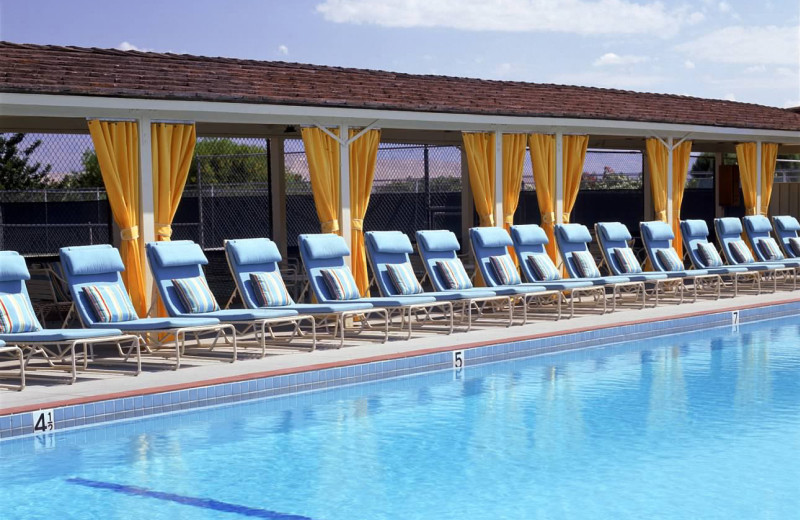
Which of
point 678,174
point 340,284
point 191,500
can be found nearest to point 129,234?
point 340,284

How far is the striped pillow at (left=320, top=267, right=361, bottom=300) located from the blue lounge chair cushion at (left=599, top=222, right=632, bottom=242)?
3922mm

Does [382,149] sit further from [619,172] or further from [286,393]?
[286,393]

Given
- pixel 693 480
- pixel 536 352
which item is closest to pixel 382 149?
pixel 536 352

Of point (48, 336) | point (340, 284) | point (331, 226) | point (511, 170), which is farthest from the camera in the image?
point (511, 170)

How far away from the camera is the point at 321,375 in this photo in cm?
805

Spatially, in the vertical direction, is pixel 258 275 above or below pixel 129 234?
below

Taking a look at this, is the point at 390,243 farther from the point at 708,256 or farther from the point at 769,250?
the point at 769,250

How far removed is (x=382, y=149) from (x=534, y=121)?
11.7 feet

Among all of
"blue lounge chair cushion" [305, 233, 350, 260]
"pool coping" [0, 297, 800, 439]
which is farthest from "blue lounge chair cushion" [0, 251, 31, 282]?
"blue lounge chair cushion" [305, 233, 350, 260]

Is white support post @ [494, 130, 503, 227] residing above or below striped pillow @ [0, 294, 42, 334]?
above

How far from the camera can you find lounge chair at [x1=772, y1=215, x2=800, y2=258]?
15.3 meters

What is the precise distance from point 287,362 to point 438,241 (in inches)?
126

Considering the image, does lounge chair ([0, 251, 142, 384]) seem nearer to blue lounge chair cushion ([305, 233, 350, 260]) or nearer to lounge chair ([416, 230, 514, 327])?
blue lounge chair cushion ([305, 233, 350, 260])

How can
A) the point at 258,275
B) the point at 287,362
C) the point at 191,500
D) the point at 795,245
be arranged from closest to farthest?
the point at 191,500, the point at 287,362, the point at 258,275, the point at 795,245
